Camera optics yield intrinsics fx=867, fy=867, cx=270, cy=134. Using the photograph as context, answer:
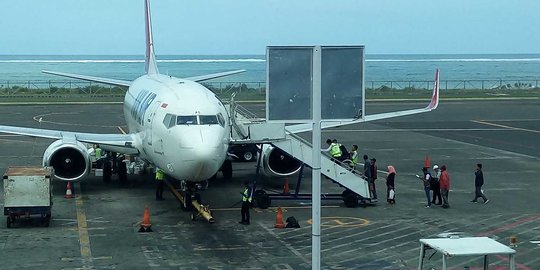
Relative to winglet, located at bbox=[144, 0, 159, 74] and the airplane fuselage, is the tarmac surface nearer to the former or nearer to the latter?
the airplane fuselage

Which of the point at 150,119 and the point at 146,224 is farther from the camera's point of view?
the point at 150,119

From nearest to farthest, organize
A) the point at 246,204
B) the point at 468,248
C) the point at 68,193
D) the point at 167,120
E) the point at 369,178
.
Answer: the point at 468,248
the point at 246,204
the point at 167,120
the point at 369,178
the point at 68,193

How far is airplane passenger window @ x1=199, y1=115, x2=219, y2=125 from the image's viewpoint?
98.0 feet

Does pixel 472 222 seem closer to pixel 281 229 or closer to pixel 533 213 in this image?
pixel 533 213

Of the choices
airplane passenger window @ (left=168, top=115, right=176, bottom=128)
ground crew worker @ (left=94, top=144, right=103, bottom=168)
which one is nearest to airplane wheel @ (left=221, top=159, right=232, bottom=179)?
ground crew worker @ (left=94, top=144, right=103, bottom=168)

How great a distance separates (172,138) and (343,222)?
6.60 m

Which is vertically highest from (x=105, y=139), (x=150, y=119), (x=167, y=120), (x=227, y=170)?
(x=167, y=120)

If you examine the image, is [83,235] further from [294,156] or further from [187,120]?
[294,156]

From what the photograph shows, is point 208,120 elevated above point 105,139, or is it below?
A: above

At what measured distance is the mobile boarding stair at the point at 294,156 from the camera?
31891 millimetres

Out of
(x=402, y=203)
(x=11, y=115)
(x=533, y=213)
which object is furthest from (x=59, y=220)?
(x=11, y=115)

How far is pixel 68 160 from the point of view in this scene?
35.9m

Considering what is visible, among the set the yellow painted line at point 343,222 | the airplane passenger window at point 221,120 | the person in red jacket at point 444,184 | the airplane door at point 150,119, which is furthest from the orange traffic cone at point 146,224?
the person in red jacket at point 444,184

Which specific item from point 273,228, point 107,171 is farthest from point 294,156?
point 107,171
